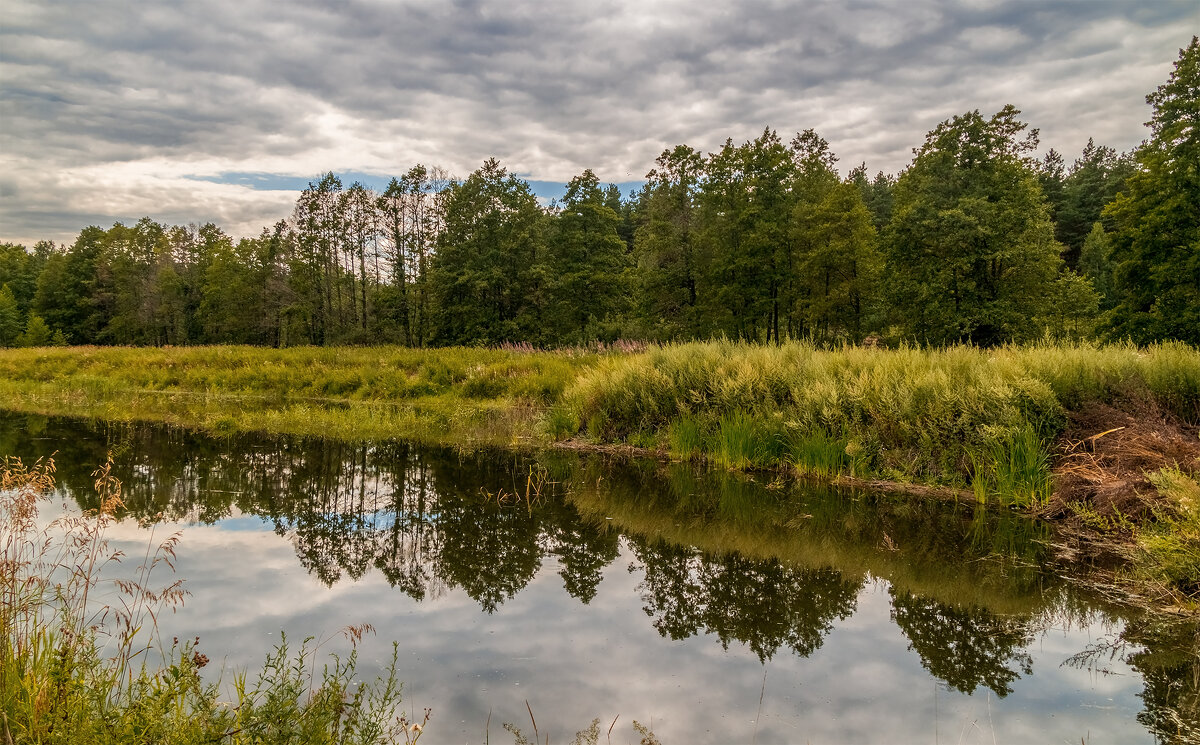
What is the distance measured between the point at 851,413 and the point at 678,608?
605 cm

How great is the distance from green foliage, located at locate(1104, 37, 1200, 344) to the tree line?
67 mm

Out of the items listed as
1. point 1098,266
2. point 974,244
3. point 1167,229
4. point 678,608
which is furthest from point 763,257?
Answer: point 1098,266

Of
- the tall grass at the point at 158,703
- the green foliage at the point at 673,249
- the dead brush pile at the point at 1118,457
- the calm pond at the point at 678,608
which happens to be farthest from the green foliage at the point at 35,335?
the dead brush pile at the point at 1118,457

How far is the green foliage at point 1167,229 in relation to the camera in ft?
71.8

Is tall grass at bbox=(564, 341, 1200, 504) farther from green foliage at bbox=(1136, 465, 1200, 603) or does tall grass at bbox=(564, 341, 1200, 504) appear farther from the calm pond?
green foliage at bbox=(1136, 465, 1200, 603)

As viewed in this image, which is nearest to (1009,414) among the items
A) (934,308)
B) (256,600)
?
(256,600)

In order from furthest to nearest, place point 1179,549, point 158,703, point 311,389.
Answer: point 311,389 → point 1179,549 → point 158,703

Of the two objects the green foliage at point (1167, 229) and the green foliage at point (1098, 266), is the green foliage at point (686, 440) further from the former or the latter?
the green foliage at point (1098, 266)

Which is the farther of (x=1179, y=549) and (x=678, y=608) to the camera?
(x=678, y=608)

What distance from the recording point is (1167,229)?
2272 centimetres

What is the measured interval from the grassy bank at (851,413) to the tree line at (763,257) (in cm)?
1498

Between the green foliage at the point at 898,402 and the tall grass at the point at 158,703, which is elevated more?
the green foliage at the point at 898,402

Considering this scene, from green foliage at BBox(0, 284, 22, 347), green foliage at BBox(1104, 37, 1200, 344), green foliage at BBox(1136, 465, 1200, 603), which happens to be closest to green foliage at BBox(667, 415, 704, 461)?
green foliage at BBox(1136, 465, 1200, 603)

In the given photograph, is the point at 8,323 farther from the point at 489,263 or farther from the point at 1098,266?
the point at 1098,266
